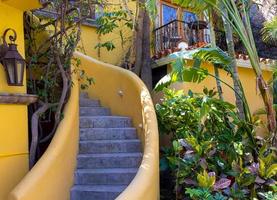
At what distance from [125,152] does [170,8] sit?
704 cm

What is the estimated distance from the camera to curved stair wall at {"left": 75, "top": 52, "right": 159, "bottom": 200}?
207 inches

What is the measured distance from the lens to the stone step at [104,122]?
7.78 metres

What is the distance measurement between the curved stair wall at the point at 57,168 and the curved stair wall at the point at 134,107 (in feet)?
4.19

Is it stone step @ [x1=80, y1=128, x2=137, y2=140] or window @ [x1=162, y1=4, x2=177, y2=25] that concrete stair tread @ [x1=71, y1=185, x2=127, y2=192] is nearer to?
stone step @ [x1=80, y1=128, x2=137, y2=140]

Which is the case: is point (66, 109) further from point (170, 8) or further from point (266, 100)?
point (170, 8)

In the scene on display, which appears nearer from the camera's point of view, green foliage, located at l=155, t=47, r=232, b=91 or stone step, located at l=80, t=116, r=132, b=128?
green foliage, located at l=155, t=47, r=232, b=91

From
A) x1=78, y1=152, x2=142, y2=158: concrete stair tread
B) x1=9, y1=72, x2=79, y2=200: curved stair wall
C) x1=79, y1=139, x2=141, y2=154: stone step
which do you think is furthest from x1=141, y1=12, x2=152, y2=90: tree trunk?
x1=78, y1=152, x2=142, y2=158: concrete stair tread

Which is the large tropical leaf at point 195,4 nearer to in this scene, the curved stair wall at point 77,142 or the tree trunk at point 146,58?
the curved stair wall at point 77,142

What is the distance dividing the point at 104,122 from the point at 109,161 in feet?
4.30

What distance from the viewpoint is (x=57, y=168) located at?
5.76m

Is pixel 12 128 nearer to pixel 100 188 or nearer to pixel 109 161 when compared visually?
pixel 100 188

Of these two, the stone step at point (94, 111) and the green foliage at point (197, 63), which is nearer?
the green foliage at point (197, 63)

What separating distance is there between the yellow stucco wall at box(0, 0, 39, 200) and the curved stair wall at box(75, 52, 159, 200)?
1756 millimetres

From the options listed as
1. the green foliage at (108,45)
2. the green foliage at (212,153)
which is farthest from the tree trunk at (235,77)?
the green foliage at (108,45)
